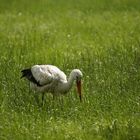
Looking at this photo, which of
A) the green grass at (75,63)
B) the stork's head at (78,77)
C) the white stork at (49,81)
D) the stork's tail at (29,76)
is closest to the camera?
the green grass at (75,63)

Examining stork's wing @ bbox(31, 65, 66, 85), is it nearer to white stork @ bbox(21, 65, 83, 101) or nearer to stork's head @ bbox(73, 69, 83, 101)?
white stork @ bbox(21, 65, 83, 101)

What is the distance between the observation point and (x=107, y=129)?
12.7 meters

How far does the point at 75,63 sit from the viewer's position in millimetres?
18766

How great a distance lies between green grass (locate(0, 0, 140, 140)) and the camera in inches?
510

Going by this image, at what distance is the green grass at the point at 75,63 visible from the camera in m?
13.0

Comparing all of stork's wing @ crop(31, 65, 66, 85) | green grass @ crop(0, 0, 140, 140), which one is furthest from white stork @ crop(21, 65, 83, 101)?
green grass @ crop(0, 0, 140, 140)

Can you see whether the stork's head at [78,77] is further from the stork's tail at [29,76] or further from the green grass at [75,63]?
the stork's tail at [29,76]

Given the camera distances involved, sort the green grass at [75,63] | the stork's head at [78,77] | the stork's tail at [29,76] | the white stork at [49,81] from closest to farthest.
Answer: the green grass at [75,63] < the stork's head at [78,77] < the white stork at [49,81] < the stork's tail at [29,76]

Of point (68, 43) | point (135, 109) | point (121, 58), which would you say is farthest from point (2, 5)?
point (135, 109)

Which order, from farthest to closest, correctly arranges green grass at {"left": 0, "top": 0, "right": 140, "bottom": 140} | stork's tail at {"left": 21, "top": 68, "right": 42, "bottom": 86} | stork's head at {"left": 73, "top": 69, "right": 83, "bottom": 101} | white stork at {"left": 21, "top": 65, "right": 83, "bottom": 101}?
stork's tail at {"left": 21, "top": 68, "right": 42, "bottom": 86}, white stork at {"left": 21, "top": 65, "right": 83, "bottom": 101}, stork's head at {"left": 73, "top": 69, "right": 83, "bottom": 101}, green grass at {"left": 0, "top": 0, "right": 140, "bottom": 140}

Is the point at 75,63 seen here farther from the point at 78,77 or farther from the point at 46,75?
the point at 78,77

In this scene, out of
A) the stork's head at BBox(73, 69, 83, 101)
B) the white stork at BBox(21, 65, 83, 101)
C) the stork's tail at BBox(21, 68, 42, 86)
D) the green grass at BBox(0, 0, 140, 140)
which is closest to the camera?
the green grass at BBox(0, 0, 140, 140)

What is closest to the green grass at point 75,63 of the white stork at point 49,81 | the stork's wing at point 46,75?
the white stork at point 49,81

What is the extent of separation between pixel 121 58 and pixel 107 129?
622 cm
